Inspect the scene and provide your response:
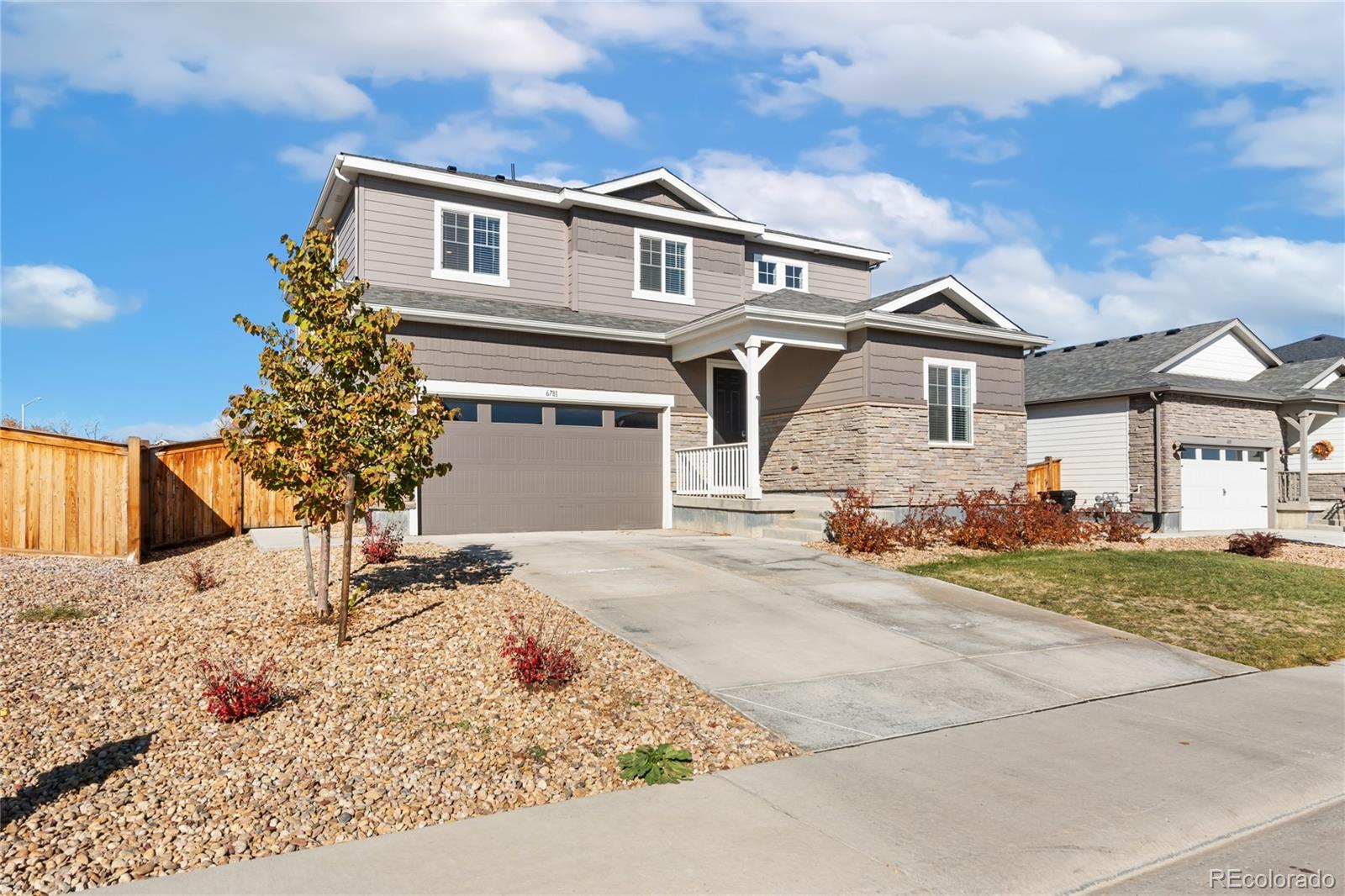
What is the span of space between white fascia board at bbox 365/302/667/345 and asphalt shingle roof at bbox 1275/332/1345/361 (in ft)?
108

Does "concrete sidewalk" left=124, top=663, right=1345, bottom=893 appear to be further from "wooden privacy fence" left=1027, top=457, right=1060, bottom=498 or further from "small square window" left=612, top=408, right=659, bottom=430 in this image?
"wooden privacy fence" left=1027, top=457, right=1060, bottom=498

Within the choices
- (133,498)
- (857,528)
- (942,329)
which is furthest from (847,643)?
(942,329)

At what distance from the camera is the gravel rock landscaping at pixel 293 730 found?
427cm

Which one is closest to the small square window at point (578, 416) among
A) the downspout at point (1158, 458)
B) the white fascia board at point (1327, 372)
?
the downspout at point (1158, 458)

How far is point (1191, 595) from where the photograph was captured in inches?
431

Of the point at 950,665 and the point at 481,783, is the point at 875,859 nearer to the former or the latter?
the point at 481,783

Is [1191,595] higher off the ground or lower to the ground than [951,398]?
lower

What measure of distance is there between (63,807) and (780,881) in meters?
3.59

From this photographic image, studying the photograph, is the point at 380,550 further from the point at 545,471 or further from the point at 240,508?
the point at 545,471

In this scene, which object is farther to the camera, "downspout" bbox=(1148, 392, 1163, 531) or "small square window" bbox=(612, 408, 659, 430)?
"downspout" bbox=(1148, 392, 1163, 531)

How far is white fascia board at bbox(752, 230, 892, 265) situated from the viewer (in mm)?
20422

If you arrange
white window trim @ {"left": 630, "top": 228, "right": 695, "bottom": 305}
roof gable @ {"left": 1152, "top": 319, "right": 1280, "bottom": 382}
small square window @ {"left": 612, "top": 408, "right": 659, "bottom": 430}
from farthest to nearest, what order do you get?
roof gable @ {"left": 1152, "top": 319, "right": 1280, "bottom": 382} → white window trim @ {"left": 630, "top": 228, "right": 695, "bottom": 305} → small square window @ {"left": 612, "top": 408, "right": 659, "bottom": 430}

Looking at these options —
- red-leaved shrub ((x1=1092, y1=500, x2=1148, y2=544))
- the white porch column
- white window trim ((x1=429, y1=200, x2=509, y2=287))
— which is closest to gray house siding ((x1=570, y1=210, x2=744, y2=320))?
white window trim ((x1=429, y1=200, x2=509, y2=287))

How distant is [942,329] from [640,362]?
5.74m
